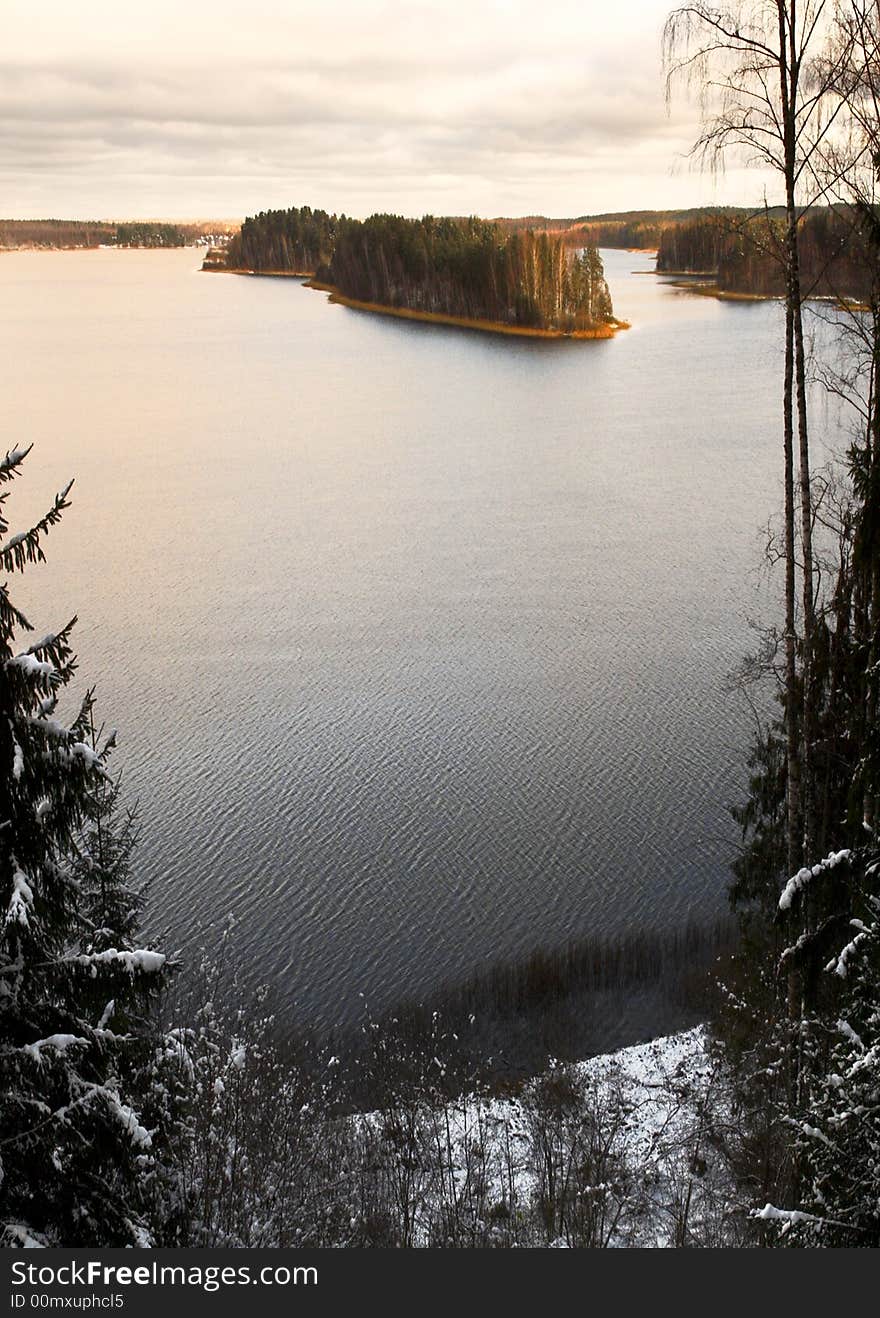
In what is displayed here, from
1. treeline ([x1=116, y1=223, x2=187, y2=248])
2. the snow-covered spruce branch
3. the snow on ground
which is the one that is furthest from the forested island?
treeline ([x1=116, y1=223, x2=187, y2=248])

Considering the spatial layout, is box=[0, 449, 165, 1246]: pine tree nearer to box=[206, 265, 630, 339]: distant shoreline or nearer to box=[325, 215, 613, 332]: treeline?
box=[206, 265, 630, 339]: distant shoreline

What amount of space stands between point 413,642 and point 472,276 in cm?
5809

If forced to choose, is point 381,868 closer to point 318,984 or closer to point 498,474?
point 318,984

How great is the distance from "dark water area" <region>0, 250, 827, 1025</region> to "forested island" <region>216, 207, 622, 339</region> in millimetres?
17303

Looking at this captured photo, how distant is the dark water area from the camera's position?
15547mm

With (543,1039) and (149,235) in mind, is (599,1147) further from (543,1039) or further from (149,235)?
(149,235)

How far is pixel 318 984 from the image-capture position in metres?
14.0

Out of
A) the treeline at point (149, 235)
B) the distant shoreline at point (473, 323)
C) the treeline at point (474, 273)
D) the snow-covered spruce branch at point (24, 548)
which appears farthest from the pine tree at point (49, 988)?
the treeline at point (149, 235)

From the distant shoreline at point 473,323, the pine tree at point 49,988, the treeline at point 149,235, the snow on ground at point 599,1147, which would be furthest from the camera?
the treeline at point 149,235

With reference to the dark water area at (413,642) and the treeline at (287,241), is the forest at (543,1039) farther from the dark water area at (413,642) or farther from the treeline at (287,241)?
the treeline at (287,241)

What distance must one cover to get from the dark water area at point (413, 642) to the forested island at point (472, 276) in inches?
681

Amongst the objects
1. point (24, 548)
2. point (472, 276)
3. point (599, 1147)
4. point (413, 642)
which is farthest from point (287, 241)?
point (24, 548)

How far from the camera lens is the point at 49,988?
504cm

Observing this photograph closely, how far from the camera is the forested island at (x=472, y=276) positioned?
2699 inches
